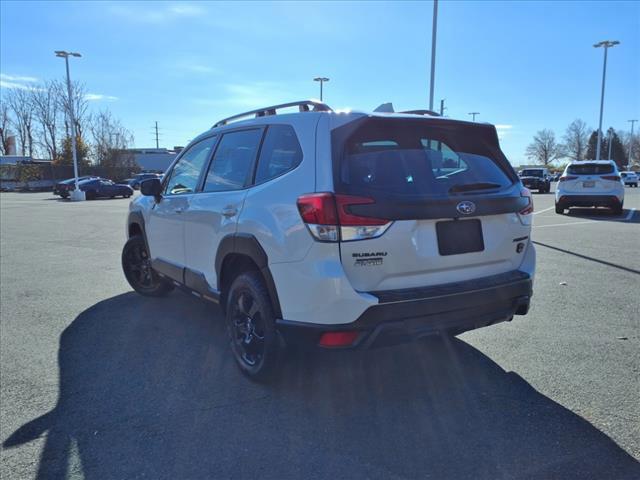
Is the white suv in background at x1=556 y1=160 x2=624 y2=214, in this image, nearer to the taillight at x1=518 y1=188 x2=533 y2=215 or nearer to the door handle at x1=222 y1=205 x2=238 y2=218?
the taillight at x1=518 y1=188 x2=533 y2=215

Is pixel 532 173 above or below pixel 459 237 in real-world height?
above

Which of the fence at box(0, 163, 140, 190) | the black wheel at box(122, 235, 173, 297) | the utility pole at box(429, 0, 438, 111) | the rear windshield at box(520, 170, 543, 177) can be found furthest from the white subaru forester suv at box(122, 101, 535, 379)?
the fence at box(0, 163, 140, 190)

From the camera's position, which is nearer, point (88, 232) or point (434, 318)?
point (434, 318)

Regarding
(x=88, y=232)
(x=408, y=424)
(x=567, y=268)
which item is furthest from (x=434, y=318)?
(x=88, y=232)

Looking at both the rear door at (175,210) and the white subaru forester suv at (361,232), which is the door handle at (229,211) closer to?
the white subaru forester suv at (361,232)

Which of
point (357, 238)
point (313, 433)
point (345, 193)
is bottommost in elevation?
point (313, 433)

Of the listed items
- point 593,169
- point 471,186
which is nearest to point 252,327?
point 471,186

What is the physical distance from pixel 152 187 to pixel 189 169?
604 millimetres

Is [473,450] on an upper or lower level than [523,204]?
lower

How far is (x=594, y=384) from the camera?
345 centimetres

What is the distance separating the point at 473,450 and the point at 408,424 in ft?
1.41

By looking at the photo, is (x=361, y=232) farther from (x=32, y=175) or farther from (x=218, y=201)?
(x=32, y=175)

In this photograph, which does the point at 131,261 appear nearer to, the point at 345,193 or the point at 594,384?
the point at 345,193

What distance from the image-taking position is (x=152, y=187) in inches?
199
